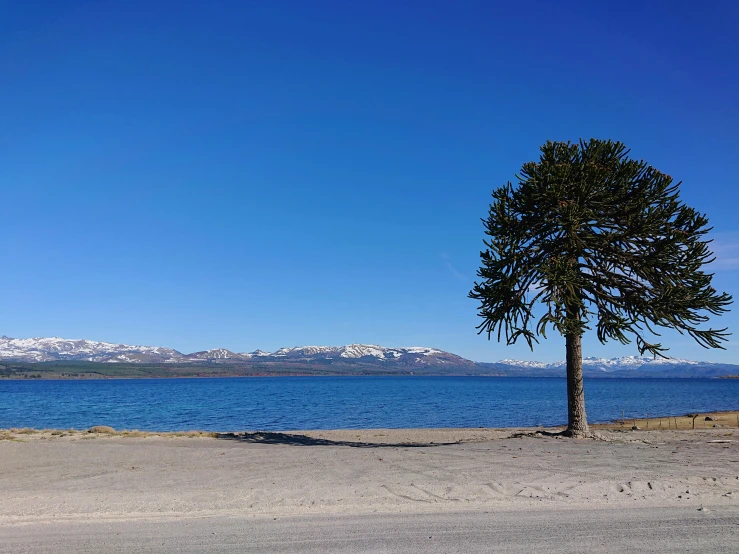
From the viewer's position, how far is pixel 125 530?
29.4ft

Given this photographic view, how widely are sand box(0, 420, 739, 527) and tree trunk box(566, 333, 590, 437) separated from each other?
112cm

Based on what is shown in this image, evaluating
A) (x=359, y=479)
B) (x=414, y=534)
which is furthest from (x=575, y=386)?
(x=414, y=534)

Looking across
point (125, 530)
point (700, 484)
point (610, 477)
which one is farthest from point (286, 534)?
point (700, 484)

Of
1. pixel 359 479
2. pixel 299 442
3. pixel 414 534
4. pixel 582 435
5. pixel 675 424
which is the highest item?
pixel 414 534

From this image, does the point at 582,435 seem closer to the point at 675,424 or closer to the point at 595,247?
the point at 595,247

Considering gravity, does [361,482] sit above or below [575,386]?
below

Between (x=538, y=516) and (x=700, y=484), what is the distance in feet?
15.8

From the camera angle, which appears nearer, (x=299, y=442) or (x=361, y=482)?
(x=361, y=482)

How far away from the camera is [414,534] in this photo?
8469 mm

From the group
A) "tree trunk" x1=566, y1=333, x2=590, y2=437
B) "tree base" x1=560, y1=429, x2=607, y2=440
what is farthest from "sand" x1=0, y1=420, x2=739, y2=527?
"tree trunk" x1=566, y1=333, x2=590, y2=437

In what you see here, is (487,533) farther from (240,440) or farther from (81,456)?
(240,440)

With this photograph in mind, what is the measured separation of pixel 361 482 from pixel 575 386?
11530 mm

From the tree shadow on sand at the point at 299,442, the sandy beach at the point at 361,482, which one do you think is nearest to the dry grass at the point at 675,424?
the sandy beach at the point at 361,482

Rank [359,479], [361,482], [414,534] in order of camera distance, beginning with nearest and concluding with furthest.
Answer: [414,534]
[361,482]
[359,479]
